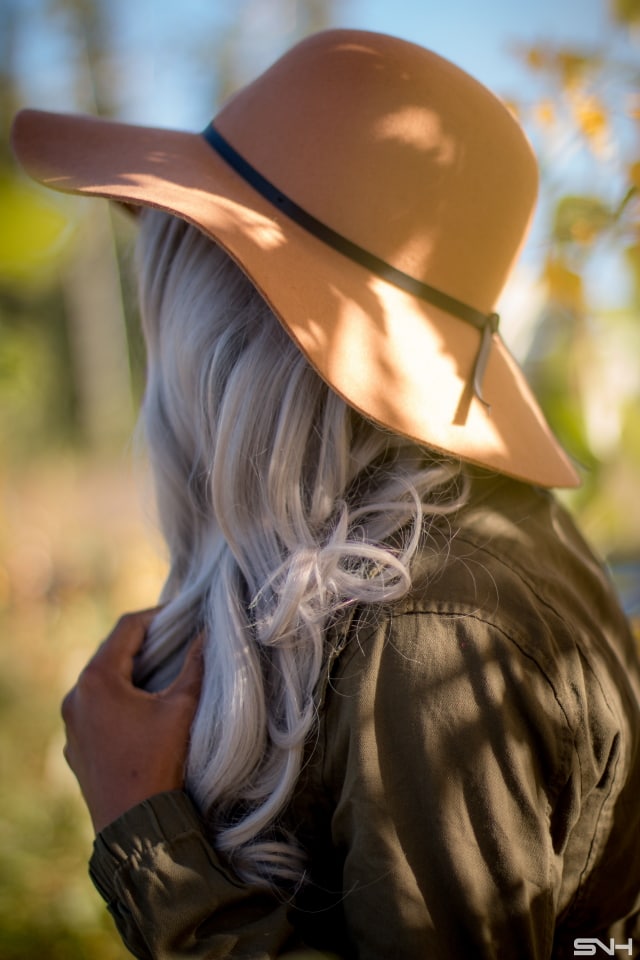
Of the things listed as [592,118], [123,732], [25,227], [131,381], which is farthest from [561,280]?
[131,381]

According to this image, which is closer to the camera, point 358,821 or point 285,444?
point 358,821

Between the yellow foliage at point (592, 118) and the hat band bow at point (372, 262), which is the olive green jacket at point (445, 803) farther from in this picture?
the yellow foliage at point (592, 118)

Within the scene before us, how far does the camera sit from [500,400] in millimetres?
1231

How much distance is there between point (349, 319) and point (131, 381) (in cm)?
262

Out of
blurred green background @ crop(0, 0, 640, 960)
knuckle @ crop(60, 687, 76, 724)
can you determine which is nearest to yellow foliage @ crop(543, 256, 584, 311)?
blurred green background @ crop(0, 0, 640, 960)

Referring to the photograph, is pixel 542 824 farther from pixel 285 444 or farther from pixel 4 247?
pixel 4 247

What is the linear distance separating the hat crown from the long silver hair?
19cm

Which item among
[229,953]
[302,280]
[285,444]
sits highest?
[302,280]

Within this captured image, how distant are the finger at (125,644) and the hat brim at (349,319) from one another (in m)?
0.56

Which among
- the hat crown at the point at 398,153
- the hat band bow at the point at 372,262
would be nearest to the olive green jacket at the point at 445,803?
the hat band bow at the point at 372,262

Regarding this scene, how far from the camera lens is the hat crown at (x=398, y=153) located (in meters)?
1.14

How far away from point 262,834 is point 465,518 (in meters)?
0.53

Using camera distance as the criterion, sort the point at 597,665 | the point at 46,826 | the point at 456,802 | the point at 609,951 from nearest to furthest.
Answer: the point at 456,802, the point at 597,665, the point at 609,951, the point at 46,826

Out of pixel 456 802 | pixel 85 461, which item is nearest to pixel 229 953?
pixel 456 802
